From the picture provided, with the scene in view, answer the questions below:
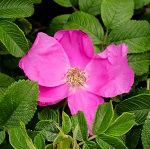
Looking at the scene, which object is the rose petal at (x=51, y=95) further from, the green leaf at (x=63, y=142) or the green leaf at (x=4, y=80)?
the green leaf at (x=63, y=142)

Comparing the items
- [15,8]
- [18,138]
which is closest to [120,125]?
[18,138]

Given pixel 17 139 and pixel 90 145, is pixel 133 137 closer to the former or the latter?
pixel 90 145

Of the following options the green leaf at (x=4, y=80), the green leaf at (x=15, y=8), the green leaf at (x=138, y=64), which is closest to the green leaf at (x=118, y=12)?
the green leaf at (x=138, y=64)

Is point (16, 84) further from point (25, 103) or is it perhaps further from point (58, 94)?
point (58, 94)

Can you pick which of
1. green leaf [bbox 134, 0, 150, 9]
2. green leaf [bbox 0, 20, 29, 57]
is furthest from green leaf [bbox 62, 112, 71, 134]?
green leaf [bbox 134, 0, 150, 9]

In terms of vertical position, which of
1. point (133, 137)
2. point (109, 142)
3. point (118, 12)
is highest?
point (118, 12)

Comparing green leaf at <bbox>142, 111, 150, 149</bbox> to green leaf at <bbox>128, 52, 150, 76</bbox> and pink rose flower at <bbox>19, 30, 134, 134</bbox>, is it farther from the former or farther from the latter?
green leaf at <bbox>128, 52, 150, 76</bbox>

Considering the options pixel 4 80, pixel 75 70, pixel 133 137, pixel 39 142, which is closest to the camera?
pixel 39 142
